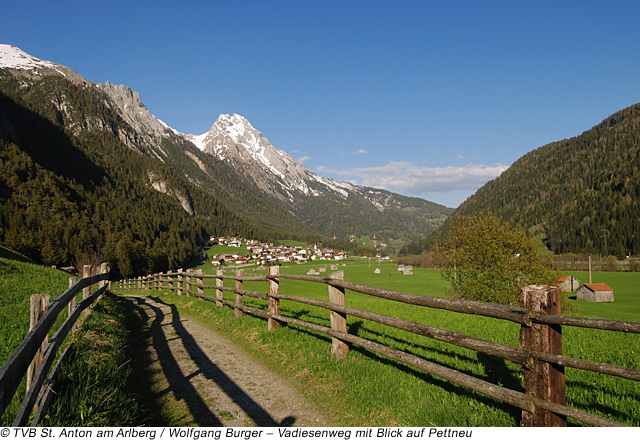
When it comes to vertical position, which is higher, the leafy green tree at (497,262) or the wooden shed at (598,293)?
the leafy green tree at (497,262)

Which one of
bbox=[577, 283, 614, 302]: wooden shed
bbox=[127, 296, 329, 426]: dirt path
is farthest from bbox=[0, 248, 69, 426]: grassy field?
bbox=[577, 283, 614, 302]: wooden shed

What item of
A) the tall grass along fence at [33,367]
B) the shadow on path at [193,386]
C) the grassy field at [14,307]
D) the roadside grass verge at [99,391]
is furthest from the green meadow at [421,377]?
the grassy field at [14,307]

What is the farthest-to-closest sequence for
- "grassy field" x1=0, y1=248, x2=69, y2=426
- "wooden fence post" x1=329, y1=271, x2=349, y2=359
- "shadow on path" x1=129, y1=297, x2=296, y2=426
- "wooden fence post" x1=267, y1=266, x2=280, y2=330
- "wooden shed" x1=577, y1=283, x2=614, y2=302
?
"wooden shed" x1=577, y1=283, x2=614, y2=302 → "wooden fence post" x1=267, y1=266, x2=280, y2=330 → "wooden fence post" x1=329, y1=271, x2=349, y2=359 → "grassy field" x1=0, y1=248, x2=69, y2=426 → "shadow on path" x1=129, y1=297, x2=296, y2=426

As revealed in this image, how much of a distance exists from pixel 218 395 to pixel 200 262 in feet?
489

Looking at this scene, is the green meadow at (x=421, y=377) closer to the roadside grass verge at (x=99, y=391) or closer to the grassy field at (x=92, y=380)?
the roadside grass verge at (x=99, y=391)

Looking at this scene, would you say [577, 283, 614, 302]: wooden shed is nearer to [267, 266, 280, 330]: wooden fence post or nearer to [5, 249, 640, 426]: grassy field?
[5, 249, 640, 426]: grassy field

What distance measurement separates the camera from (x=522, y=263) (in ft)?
74.5

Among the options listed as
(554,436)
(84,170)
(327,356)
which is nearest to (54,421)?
(327,356)

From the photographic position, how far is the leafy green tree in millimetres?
22547

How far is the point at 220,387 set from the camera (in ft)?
18.7

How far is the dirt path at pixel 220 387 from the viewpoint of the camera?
464 cm

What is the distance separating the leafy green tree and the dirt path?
19.2 metres

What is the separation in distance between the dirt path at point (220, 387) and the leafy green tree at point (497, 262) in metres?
19.2

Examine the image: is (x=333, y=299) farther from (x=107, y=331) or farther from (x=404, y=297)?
(x=107, y=331)
